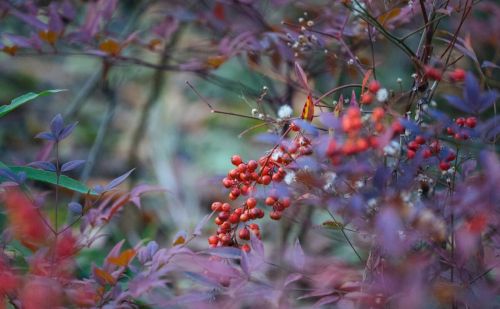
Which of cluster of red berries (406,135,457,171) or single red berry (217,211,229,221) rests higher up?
cluster of red berries (406,135,457,171)

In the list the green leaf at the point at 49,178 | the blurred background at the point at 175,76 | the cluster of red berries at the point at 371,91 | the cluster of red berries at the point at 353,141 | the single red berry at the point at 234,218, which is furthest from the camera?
the blurred background at the point at 175,76

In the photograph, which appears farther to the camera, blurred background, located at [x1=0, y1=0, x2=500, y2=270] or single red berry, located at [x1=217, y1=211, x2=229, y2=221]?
blurred background, located at [x1=0, y1=0, x2=500, y2=270]

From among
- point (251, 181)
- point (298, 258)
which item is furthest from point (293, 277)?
point (251, 181)

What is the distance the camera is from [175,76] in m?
4.05

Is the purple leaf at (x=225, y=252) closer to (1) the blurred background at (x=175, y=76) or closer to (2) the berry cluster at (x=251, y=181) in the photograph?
(2) the berry cluster at (x=251, y=181)

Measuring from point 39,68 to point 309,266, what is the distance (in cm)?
331

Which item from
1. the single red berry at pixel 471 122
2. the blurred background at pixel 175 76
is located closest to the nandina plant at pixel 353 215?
the single red berry at pixel 471 122

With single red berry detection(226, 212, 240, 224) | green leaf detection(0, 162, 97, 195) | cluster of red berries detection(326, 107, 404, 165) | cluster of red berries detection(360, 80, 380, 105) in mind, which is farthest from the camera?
green leaf detection(0, 162, 97, 195)

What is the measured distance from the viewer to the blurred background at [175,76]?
Result: 4.41ft

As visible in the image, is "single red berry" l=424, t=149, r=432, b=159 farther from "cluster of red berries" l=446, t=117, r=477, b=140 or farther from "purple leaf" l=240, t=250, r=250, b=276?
"purple leaf" l=240, t=250, r=250, b=276

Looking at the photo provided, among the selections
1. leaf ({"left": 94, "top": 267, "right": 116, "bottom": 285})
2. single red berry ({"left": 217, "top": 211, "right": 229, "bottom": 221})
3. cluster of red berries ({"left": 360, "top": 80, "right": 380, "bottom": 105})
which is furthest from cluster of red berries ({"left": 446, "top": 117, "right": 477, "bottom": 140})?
leaf ({"left": 94, "top": 267, "right": 116, "bottom": 285})

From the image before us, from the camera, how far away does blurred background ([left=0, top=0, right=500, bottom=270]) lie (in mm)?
1345

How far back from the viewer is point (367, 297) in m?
0.75

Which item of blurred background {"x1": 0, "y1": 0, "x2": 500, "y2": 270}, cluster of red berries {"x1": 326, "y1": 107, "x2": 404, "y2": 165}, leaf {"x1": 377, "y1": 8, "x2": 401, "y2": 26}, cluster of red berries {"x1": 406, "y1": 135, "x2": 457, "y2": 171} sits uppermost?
leaf {"x1": 377, "y1": 8, "x2": 401, "y2": 26}
